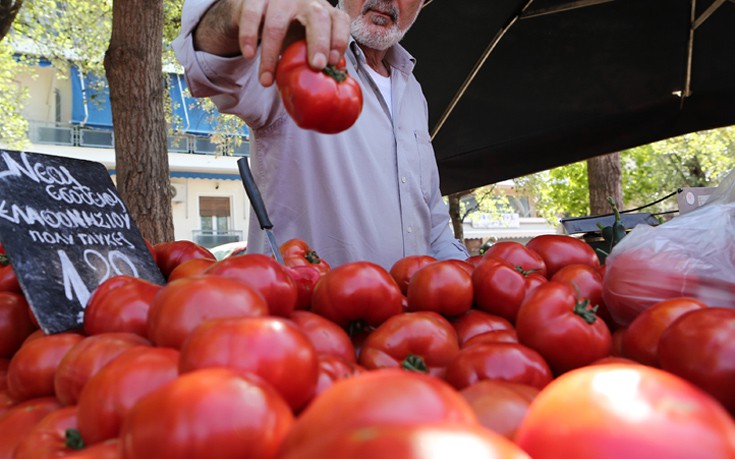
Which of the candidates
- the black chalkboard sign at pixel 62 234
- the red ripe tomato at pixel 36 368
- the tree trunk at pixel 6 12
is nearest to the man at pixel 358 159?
the black chalkboard sign at pixel 62 234

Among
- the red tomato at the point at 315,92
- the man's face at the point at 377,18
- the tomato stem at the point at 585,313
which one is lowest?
the tomato stem at the point at 585,313

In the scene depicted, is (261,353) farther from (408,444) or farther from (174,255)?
(174,255)

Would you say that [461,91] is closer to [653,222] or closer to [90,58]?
[653,222]

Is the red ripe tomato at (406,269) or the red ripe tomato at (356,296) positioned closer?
the red ripe tomato at (356,296)

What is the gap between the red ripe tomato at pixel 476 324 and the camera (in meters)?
1.65

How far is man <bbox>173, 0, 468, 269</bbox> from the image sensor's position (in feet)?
9.10

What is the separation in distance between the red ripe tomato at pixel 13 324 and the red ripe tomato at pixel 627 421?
1.48 metres

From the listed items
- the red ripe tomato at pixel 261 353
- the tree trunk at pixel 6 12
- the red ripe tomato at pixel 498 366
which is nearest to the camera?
the red ripe tomato at pixel 261 353

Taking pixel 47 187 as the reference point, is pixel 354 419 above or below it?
below

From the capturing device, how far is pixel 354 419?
624 mm

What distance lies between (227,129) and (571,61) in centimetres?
899

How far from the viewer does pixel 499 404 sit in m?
0.94

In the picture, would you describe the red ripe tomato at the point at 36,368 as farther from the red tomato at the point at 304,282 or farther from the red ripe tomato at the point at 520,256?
the red ripe tomato at the point at 520,256

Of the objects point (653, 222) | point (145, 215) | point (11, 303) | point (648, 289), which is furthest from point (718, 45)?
point (11, 303)
